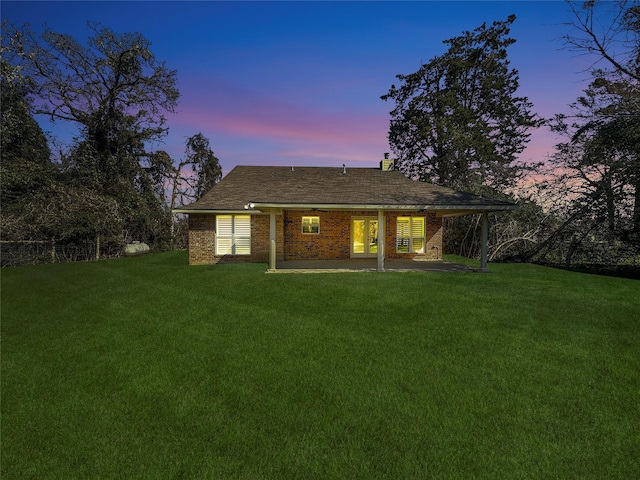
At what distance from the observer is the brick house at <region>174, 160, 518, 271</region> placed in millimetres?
14828

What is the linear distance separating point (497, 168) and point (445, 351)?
2191 centimetres

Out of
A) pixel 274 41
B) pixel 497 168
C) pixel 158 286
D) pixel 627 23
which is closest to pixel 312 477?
pixel 158 286

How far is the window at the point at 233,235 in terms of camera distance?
1538 cm

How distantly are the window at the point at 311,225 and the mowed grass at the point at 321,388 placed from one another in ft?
26.5

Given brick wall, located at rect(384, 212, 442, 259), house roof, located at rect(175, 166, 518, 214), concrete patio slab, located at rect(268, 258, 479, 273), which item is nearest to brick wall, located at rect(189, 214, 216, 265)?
house roof, located at rect(175, 166, 518, 214)

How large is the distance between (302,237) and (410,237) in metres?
5.42

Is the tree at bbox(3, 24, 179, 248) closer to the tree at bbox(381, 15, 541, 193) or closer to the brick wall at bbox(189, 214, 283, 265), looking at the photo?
the brick wall at bbox(189, 214, 283, 265)

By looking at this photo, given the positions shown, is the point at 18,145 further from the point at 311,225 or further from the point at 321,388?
the point at 321,388

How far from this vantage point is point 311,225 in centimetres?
1620

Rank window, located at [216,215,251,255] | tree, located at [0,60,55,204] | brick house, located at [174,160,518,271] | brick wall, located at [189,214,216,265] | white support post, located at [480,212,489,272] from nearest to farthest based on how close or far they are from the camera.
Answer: white support post, located at [480,212,489,272]
brick house, located at [174,160,518,271]
brick wall, located at [189,214,216,265]
window, located at [216,215,251,255]
tree, located at [0,60,55,204]

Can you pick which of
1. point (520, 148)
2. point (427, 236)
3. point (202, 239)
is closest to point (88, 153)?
point (202, 239)

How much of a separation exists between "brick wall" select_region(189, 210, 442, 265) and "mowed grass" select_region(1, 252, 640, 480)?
6966 millimetres

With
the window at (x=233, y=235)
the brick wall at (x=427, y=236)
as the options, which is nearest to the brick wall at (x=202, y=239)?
the window at (x=233, y=235)

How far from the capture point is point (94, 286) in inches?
397
